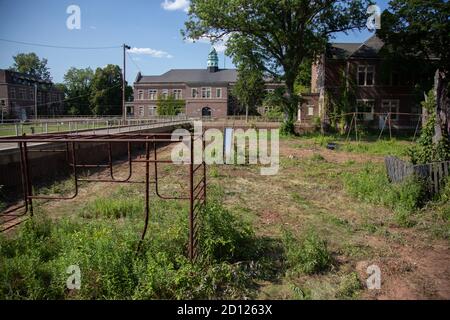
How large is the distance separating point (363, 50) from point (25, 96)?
64.5 m

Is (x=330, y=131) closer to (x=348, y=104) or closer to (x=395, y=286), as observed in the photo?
(x=348, y=104)

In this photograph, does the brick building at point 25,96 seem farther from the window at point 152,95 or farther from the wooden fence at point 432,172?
the wooden fence at point 432,172

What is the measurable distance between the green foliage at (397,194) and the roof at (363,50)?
3139 centimetres

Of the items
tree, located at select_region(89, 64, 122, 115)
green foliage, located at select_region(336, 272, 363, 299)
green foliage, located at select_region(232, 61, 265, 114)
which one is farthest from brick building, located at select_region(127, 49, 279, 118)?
green foliage, located at select_region(336, 272, 363, 299)

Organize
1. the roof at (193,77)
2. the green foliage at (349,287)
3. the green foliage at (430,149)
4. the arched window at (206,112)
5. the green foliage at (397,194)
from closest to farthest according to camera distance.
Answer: the green foliage at (349,287), the green foliage at (397,194), the green foliage at (430,149), the arched window at (206,112), the roof at (193,77)

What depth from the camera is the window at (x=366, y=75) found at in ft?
127

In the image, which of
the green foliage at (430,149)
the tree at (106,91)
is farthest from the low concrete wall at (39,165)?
the tree at (106,91)

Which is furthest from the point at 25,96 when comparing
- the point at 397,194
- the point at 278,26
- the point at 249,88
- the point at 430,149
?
the point at 397,194

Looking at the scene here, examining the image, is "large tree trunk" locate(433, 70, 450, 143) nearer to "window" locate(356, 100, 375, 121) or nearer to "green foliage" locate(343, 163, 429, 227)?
"green foliage" locate(343, 163, 429, 227)

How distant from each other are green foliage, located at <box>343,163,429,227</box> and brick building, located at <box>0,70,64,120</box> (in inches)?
2269

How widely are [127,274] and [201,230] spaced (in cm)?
143

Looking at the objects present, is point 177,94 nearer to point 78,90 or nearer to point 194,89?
point 194,89
